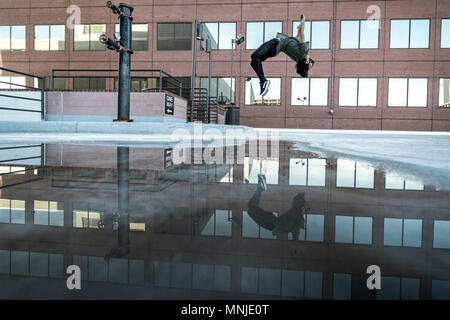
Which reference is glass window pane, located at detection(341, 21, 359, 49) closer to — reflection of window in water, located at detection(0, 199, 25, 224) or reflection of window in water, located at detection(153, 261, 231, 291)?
reflection of window in water, located at detection(0, 199, 25, 224)

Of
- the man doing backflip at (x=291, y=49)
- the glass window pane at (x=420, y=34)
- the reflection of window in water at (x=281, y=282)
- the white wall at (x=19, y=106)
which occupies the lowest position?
the reflection of window in water at (x=281, y=282)

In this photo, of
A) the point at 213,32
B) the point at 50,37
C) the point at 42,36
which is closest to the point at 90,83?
the point at 50,37

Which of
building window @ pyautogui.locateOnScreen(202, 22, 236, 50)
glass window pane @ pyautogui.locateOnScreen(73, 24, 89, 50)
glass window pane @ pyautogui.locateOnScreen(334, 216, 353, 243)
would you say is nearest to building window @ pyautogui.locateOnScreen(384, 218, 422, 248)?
glass window pane @ pyautogui.locateOnScreen(334, 216, 353, 243)

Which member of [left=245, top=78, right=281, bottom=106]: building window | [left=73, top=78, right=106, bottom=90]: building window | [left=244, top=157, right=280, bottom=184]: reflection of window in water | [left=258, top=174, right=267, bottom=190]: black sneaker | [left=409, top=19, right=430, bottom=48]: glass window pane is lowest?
[left=258, top=174, right=267, bottom=190]: black sneaker

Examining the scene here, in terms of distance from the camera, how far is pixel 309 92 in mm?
28328

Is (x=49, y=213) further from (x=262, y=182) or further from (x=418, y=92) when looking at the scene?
(x=418, y=92)

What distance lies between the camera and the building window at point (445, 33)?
87.9ft

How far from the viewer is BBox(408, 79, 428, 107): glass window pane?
27.2 metres

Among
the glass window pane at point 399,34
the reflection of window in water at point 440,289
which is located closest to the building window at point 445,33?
the glass window pane at point 399,34

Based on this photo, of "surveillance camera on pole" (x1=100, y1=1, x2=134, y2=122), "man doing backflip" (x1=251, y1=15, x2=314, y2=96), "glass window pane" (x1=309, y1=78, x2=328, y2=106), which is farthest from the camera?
"glass window pane" (x1=309, y1=78, x2=328, y2=106)

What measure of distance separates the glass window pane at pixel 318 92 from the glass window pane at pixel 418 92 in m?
6.80

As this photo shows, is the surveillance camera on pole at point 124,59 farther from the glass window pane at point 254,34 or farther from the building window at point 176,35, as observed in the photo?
the glass window pane at point 254,34

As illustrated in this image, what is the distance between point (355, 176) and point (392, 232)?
1.77 m
